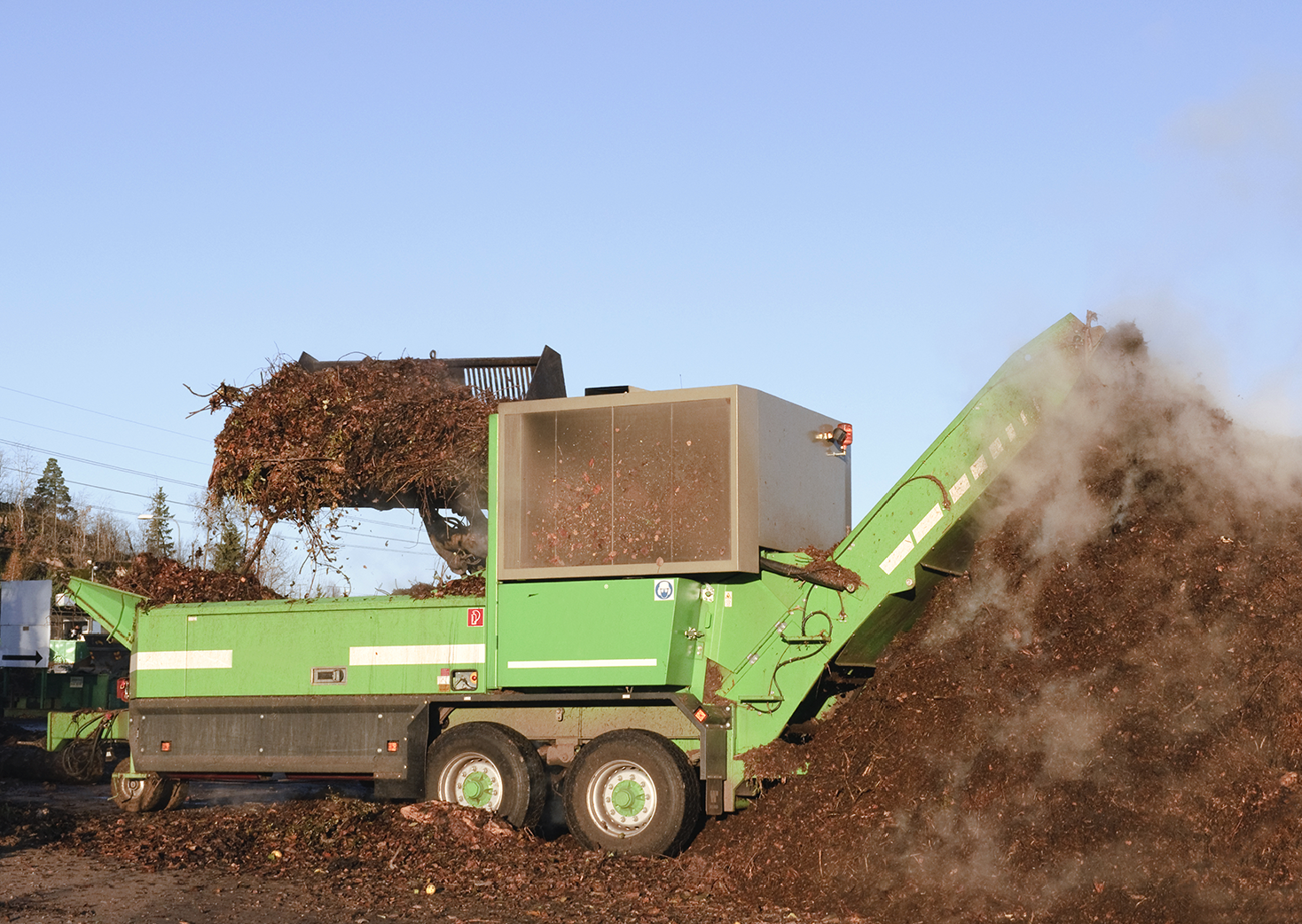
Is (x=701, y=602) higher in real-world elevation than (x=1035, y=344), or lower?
lower

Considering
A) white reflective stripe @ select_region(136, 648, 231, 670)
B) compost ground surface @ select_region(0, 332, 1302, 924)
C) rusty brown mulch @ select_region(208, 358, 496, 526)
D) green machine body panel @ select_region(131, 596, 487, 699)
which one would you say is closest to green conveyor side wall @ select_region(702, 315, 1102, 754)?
compost ground surface @ select_region(0, 332, 1302, 924)

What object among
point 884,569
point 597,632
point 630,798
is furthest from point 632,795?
point 884,569

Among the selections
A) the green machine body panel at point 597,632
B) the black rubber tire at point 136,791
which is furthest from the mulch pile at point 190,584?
the green machine body panel at point 597,632

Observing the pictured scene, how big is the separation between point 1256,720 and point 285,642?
24.6 feet

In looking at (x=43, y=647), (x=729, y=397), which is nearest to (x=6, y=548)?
(x=43, y=647)

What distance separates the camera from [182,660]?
1171 cm

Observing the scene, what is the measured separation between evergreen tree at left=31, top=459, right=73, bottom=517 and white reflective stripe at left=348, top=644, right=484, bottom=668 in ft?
217

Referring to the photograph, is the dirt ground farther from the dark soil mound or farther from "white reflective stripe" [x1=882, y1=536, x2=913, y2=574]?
"white reflective stripe" [x1=882, y1=536, x2=913, y2=574]

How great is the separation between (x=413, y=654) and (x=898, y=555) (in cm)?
395

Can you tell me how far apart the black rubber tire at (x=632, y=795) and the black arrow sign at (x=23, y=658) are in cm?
1783

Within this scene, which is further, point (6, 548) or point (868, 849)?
point (6, 548)

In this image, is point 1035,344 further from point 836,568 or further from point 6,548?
point 6,548

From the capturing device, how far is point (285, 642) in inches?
441

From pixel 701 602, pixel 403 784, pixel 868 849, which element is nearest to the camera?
pixel 868 849
